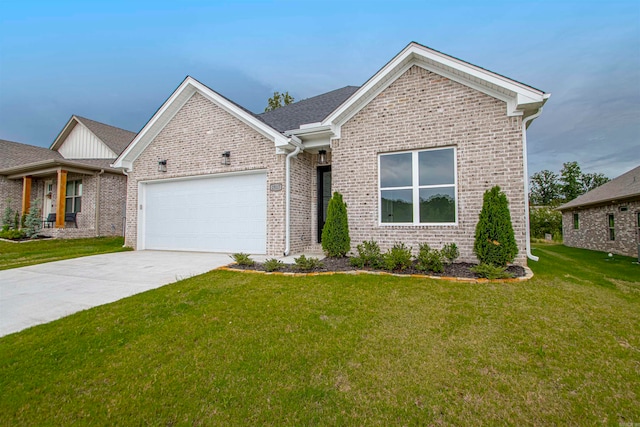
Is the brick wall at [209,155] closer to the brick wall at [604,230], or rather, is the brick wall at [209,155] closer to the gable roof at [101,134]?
the gable roof at [101,134]

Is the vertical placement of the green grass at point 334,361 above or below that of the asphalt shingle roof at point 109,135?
below

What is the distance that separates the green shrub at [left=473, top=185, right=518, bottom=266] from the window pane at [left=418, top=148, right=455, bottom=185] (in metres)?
1.11

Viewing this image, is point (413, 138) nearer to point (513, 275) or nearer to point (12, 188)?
point (513, 275)

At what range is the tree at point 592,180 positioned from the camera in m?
42.0

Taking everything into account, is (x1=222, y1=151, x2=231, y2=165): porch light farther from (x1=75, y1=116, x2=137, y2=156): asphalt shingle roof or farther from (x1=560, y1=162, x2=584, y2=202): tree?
(x1=560, y1=162, x2=584, y2=202): tree

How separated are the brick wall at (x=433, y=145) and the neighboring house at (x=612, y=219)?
34.6 feet

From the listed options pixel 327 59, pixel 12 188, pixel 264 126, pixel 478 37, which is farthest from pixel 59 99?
pixel 478 37

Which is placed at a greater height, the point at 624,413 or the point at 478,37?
the point at 478,37

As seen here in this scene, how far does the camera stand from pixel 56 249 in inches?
440

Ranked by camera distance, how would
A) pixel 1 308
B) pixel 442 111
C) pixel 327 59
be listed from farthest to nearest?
1. pixel 327 59
2. pixel 442 111
3. pixel 1 308

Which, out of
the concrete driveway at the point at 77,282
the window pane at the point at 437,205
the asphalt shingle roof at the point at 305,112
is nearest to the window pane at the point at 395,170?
the window pane at the point at 437,205

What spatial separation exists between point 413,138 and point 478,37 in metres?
9.84

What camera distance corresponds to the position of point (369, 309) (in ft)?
13.0

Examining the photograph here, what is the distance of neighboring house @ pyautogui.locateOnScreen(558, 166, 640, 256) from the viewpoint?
12836 mm
